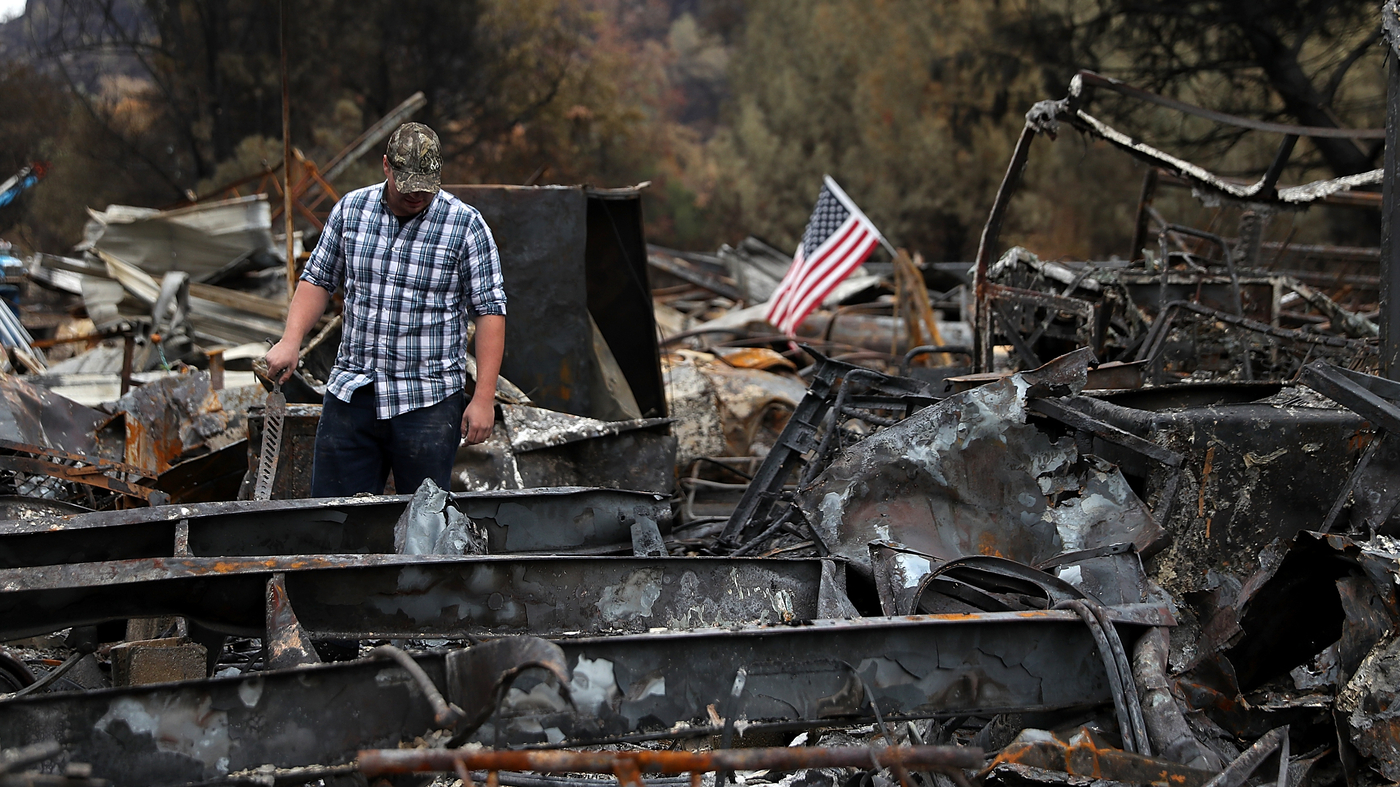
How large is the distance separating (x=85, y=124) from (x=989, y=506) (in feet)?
77.9

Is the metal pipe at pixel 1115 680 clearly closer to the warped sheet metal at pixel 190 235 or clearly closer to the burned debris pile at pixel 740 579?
the burned debris pile at pixel 740 579

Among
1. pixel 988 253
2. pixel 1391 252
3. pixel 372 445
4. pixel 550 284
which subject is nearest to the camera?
pixel 372 445

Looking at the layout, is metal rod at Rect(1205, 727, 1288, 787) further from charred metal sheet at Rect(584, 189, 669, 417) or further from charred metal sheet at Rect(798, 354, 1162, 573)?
charred metal sheet at Rect(584, 189, 669, 417)

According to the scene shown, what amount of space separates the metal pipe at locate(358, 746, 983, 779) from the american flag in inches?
297

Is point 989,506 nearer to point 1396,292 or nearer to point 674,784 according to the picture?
point 674,784

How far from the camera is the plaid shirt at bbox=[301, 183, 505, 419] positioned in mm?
3193

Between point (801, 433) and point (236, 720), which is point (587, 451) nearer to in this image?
point (801, 433)

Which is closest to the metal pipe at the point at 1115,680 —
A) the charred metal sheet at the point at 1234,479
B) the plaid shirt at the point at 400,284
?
the charred metal sheet at the point at 1234,479

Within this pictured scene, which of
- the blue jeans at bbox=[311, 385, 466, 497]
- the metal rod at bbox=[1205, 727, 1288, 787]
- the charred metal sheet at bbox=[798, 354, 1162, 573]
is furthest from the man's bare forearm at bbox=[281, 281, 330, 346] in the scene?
the metal rod at bbox=[1205, 727, 1288, 787]

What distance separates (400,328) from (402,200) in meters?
0.45

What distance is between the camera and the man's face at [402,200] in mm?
3072

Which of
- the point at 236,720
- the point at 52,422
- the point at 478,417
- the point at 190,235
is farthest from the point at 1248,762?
the point at 190,235

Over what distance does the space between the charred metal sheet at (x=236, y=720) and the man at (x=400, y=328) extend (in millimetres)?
1579

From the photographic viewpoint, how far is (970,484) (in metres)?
3.27
